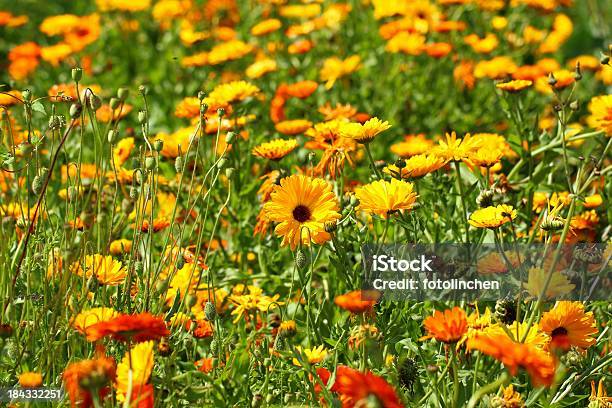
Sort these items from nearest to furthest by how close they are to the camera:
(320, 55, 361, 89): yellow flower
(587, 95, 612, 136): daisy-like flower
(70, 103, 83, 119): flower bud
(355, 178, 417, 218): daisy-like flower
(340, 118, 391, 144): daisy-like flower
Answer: (70, 103, 83, 119): flower bud
(355, 178, 417, 218): daisy-like flower
(340, 118, 391, 144): daisy-like flower
(587, 95, 612, 136): daisy-like flower
(320, 55, 361, 89): yellow flower

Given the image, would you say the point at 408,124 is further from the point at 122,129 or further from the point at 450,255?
the point at 450,255

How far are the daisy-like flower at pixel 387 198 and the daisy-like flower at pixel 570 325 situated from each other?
380 millimetres

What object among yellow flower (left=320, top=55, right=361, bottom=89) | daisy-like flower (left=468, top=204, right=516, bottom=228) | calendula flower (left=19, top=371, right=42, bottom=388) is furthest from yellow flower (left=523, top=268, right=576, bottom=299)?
yellow flower (left=320, top=55, right=361, bottom=89)

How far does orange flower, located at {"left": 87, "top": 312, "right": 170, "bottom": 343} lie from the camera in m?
1.45

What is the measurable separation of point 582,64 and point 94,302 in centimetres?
263

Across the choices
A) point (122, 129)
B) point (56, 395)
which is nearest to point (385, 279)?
point (56, 395)

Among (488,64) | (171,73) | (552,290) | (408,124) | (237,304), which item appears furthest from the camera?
(171,73)

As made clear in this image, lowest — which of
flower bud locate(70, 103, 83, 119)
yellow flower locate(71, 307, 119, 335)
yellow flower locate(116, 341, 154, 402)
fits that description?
yellow flower locate(116, 341, 154, 402)

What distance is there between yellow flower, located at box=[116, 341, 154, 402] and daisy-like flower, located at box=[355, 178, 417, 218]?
0.58 metres

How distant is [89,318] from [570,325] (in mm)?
993

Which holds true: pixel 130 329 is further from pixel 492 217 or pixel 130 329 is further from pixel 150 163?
pixel 492 217

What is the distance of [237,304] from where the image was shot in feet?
6.70

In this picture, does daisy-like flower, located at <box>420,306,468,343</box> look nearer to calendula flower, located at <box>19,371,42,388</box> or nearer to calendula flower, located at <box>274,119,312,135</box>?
calendula flower, located at <box>19,371,42,388</box>

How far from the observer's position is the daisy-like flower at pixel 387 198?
6.06 feet
